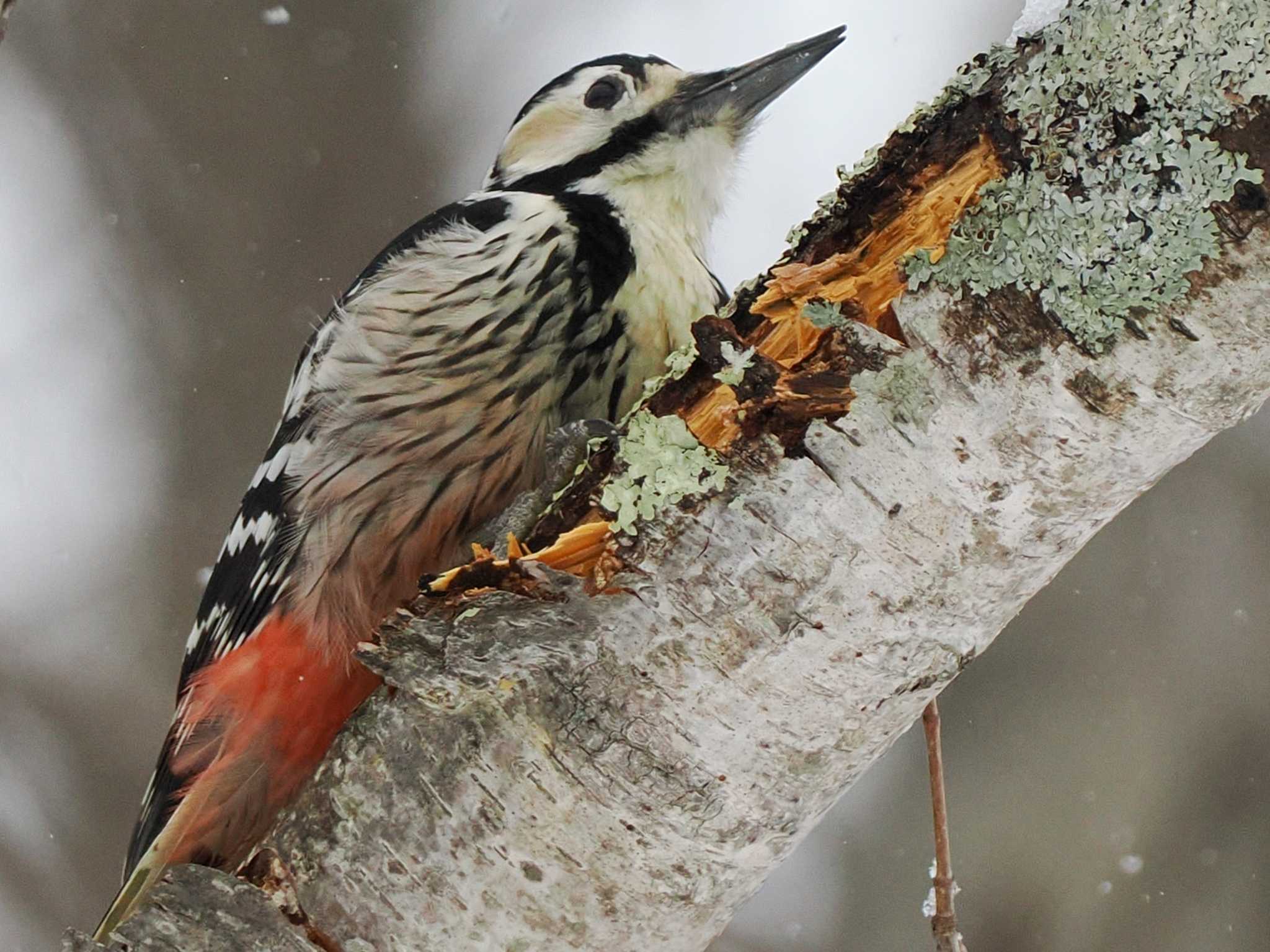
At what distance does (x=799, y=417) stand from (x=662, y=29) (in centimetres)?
312

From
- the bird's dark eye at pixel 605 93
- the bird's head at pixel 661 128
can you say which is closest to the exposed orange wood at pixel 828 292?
the bird's head at pixel 661 128

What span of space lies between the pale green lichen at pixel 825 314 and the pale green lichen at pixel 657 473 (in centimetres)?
13

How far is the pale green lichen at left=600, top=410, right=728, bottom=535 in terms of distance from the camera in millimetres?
1040

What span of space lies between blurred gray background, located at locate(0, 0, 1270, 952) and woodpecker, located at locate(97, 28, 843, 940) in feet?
4.17

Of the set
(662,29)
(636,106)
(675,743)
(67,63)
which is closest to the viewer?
(675,743)

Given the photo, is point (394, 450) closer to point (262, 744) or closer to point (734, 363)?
point (262, 744)

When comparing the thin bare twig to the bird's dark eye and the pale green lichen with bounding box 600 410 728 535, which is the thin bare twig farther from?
the bird's dark eye

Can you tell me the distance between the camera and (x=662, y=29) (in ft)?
12.7

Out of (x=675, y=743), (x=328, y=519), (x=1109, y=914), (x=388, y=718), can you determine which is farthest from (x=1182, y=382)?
(x=1109, y=914)

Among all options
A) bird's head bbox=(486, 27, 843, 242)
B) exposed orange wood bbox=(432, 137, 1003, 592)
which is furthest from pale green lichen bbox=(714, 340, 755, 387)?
bird's head bbox=(486, 27, 843, 242)

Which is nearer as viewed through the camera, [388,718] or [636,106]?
[388,718]

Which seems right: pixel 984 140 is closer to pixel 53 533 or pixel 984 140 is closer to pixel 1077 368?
pixel 1077 368

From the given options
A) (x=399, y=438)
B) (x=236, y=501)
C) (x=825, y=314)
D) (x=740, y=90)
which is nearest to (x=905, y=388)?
(x=825, y=314)

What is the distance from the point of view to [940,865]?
1260 mm
